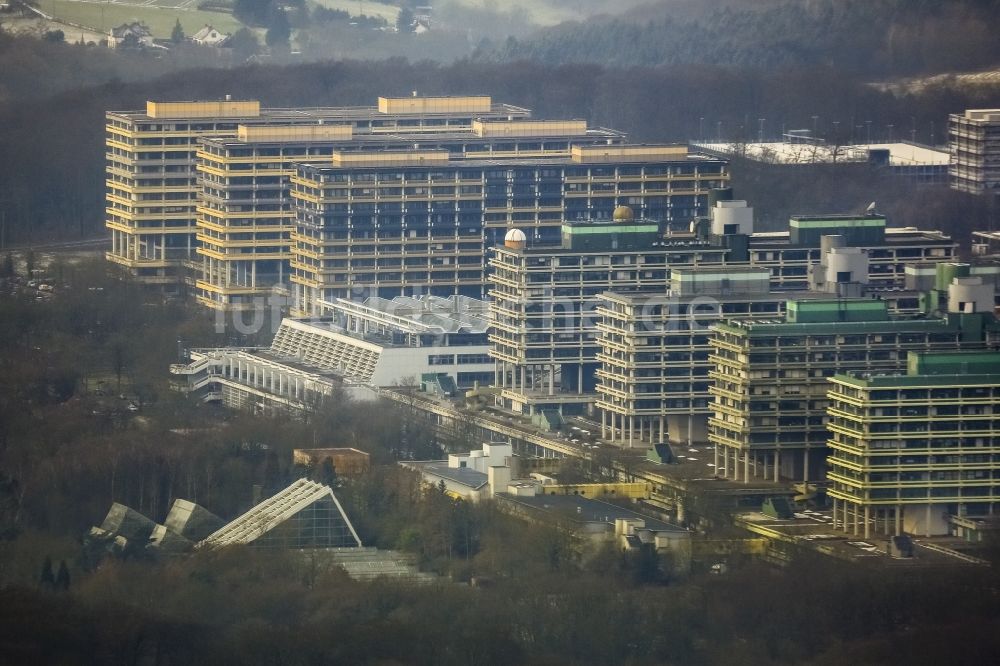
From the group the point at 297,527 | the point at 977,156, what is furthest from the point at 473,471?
the point at 977,156

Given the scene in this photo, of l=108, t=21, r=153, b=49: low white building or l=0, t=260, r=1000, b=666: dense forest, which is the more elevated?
l=108, t=21, r=153, b=49: low white building

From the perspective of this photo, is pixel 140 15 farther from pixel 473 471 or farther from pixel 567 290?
pixel 473 471

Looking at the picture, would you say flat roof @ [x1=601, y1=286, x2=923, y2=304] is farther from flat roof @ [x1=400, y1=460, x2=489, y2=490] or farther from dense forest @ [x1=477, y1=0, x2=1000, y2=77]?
dense forest @ [x1=477, y1=0, x2=1000, y2=77]

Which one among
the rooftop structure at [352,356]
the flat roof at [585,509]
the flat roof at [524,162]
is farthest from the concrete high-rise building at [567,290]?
the flat roof at [524,162]

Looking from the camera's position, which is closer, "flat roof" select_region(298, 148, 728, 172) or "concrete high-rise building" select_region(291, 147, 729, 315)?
"concrete high-rise building" select_region(291, 147, 729, 315)

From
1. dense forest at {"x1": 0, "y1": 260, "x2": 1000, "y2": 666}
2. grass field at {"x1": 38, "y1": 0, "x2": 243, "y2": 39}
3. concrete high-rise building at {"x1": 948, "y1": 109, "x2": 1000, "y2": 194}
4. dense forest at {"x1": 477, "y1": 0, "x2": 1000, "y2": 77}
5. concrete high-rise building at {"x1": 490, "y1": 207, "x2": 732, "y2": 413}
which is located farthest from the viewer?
grass field at {"x1": 38, "y1": 0, "x2": 243, "y2": 39}

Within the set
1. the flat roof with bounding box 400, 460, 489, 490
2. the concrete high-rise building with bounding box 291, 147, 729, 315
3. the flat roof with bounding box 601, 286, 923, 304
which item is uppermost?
the concrete high-rise building with bounding box 291, 147, 729, 315

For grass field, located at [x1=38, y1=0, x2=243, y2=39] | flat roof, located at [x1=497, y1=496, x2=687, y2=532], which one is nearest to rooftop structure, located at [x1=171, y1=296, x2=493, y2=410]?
flat roof, located at [x1=497, y1=496, x2=687, y2=532]
